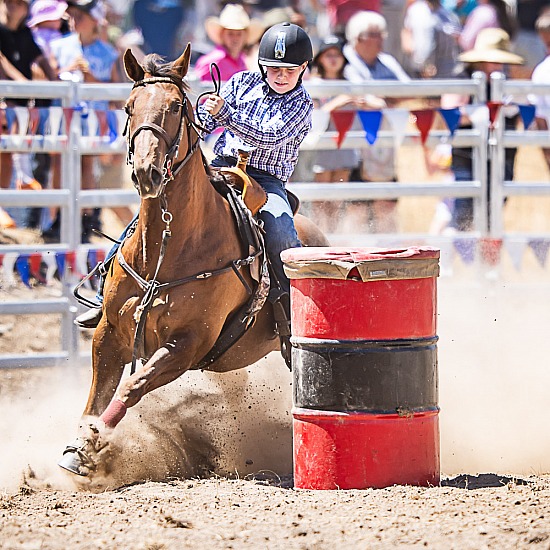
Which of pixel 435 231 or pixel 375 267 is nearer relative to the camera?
pixel 375 267

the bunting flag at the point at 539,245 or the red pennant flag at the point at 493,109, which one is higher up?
the red pennant flag at the point at 493,109

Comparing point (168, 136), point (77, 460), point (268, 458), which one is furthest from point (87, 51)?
point (77, 460)

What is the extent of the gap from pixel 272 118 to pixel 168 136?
0.93m

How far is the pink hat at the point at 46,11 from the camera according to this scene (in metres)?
10.6

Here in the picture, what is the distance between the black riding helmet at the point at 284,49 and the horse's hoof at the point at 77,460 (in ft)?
7.33

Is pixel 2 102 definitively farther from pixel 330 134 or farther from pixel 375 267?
pixel 375 267

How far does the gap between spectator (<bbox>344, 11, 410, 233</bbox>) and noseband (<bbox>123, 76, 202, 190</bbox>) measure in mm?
4388

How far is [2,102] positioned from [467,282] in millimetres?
4256

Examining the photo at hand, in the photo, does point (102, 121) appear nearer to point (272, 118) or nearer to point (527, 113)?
point (272, 118)

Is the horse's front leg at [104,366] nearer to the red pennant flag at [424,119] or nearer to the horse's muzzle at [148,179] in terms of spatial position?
the horse's muzzle at [148,179]

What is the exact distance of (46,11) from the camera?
1068 centimetres

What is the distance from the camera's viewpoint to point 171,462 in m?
6.04

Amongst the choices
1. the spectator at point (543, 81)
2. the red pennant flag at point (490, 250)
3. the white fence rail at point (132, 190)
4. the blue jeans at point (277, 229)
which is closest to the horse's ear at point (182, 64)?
the blue jeans at point (277, 229)

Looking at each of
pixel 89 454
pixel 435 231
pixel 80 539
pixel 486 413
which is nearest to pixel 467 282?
pixel 435 231
